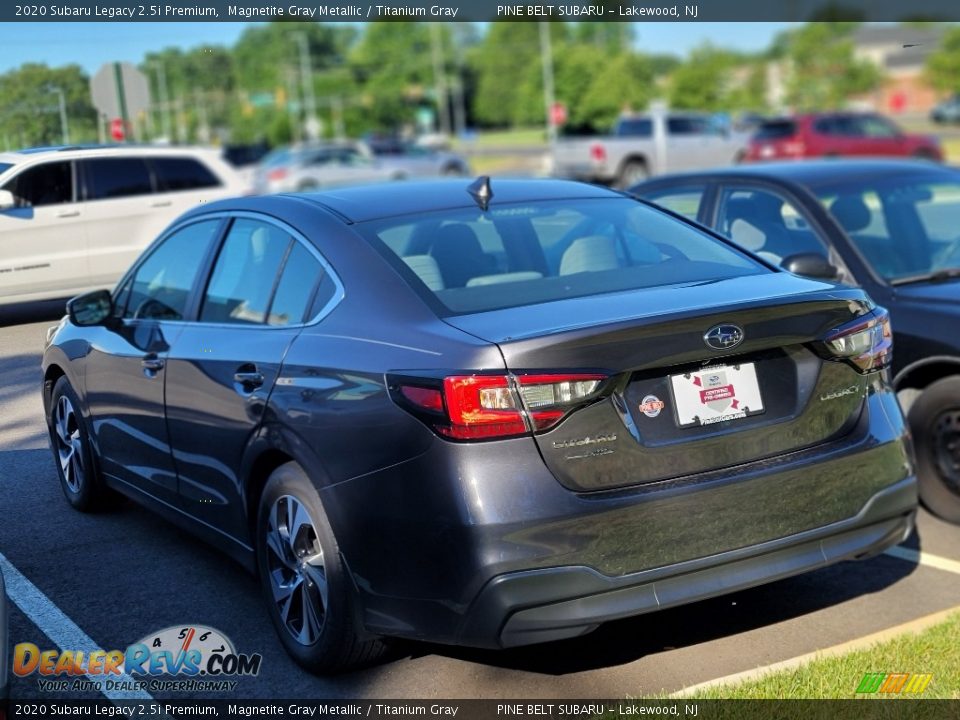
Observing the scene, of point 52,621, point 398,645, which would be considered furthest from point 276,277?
point 52,621

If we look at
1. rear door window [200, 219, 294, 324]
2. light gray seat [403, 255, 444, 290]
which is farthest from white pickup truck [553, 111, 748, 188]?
light gray seat [403, 255, 444, 290]

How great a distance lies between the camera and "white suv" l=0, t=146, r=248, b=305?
594 cm

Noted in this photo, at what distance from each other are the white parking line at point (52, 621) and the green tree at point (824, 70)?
1806 inches

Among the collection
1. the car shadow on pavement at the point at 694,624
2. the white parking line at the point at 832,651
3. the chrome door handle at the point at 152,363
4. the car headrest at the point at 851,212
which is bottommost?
the car shadow on pavement at the point at 694,624

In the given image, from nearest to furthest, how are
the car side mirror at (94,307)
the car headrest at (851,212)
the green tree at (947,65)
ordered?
the car side mirror at (94,307), the car headrest at (851,212), the green tree at (947,65)

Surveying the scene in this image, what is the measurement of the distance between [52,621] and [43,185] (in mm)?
2371

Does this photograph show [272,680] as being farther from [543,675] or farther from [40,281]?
[40,281]


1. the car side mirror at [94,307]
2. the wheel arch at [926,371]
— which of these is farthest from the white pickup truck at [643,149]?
the car side mirror at [94,307]

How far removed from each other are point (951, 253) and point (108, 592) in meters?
4.47

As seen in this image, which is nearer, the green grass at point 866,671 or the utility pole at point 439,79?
the green grass at point 866,671

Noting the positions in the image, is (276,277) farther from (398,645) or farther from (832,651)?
(832,651)

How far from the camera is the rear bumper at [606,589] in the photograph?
364 cm

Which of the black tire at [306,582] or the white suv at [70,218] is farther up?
the white suv at [70,218]

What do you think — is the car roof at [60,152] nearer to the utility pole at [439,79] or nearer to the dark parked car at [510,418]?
the dark parked car at [510,418]
